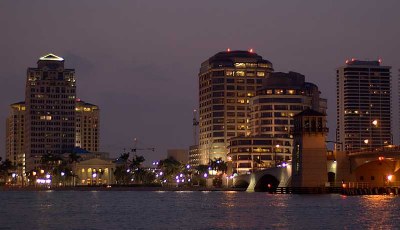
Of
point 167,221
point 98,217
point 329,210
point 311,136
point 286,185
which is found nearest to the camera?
point 167,221

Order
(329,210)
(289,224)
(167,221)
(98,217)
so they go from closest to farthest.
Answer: (289,224) → (167,221) → (98,217) → (329,210)

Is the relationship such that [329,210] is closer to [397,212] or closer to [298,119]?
[397,212]

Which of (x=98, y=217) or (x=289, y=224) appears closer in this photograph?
(x=289, y=224)

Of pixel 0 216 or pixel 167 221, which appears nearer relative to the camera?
pixel 167 221

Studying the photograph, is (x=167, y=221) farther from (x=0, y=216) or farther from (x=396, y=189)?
(x=396, y=189)

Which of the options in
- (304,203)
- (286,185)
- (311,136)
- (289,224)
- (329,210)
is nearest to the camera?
(289,224)

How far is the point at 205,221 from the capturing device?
10706 centimetres

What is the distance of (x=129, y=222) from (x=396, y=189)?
85.2m

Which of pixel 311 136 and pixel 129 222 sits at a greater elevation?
pixel 311 136

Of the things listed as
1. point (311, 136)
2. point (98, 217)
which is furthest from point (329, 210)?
point (311, 136)

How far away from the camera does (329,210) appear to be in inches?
4934

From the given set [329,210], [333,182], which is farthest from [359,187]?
[329,210]

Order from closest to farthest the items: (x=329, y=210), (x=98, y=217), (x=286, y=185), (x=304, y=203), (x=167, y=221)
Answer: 1. (x=167, y=221)
2. (x=98, y=217)
3. (x=329, y=210)
4. (x=304, y=203)
5. (x=286, y=185)

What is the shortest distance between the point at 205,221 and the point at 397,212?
2662 cm
